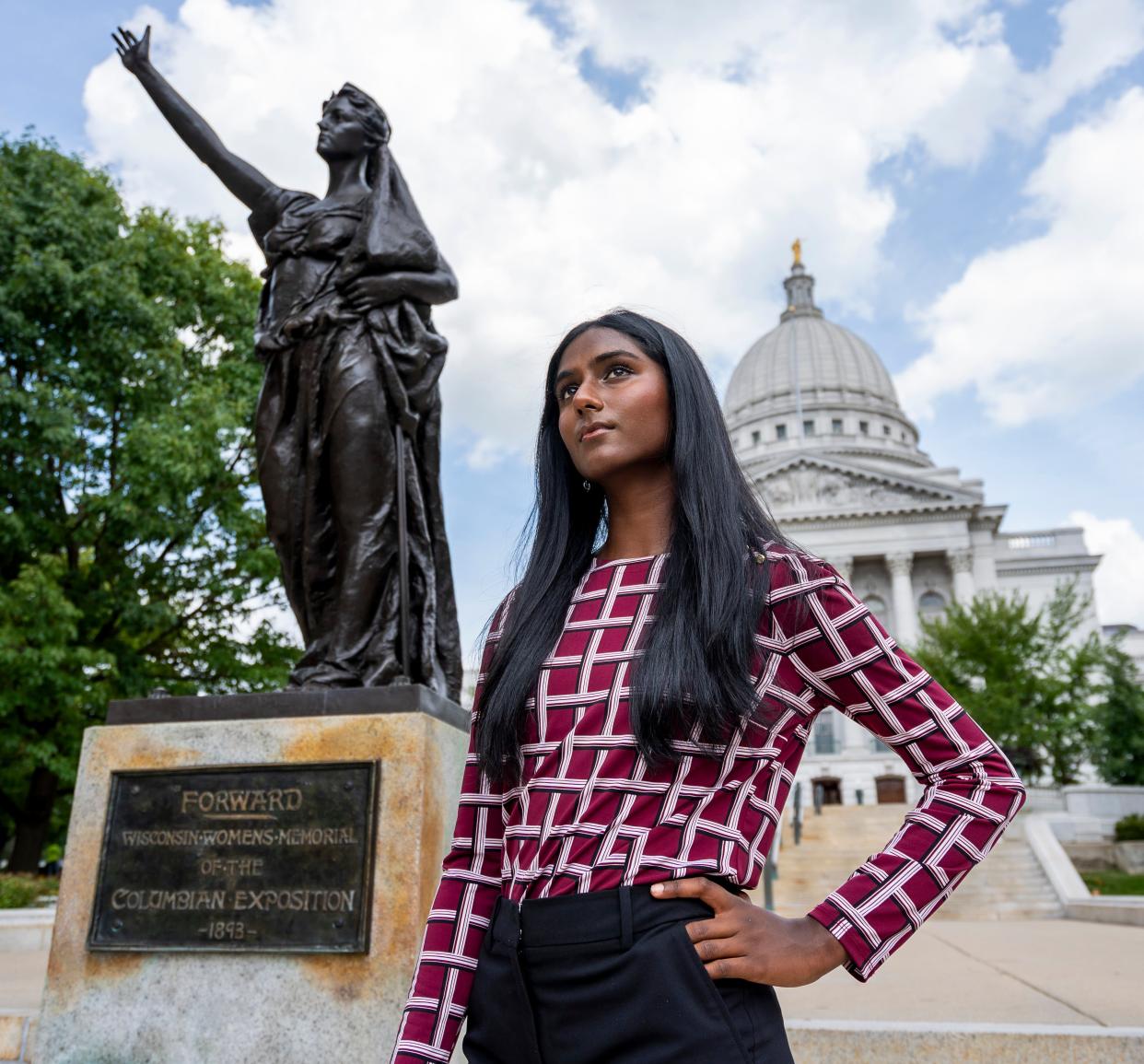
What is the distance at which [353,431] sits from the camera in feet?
15.1

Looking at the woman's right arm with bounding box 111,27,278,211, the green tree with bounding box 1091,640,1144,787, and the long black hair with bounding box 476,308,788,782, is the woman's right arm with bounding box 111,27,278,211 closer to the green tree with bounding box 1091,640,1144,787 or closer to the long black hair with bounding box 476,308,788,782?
the long black hair with bounding box 476,308,788,782

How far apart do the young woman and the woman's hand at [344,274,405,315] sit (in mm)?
2944

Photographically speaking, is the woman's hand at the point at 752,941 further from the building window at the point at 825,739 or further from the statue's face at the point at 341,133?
the building window at the point at 825,739

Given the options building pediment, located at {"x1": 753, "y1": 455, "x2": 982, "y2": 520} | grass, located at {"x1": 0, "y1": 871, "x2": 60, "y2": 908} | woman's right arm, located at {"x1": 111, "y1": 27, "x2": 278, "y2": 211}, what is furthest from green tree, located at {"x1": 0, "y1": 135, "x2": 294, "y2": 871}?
building pediment, located at {"x1": 753, "y1": 455, "x2": 982, "y2": 520}

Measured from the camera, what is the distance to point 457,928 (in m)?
1.78

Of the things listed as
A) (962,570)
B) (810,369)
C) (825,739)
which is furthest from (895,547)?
(810,369)

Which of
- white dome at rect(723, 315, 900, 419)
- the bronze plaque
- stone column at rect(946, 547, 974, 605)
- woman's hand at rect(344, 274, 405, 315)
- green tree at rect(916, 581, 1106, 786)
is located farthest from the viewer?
white dome at rect(723, 315, 900, 419)

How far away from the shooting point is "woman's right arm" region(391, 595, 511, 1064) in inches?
66.0

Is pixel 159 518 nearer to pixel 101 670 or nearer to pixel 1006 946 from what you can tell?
pixel 101 670

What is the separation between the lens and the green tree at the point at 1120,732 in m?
31.4

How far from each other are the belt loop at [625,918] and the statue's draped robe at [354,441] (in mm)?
3001

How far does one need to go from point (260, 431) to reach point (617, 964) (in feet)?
12.7

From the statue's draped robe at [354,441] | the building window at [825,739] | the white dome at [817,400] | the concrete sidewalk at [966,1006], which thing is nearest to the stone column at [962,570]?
the building window at [825,739]

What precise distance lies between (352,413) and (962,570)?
55788 mm
